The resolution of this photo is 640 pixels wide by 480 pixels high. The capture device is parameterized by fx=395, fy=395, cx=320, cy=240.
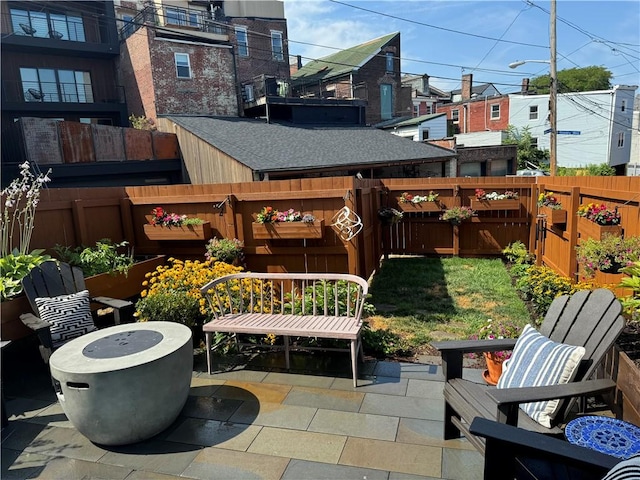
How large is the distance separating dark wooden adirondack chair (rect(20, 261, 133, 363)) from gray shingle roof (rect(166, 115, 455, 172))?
721 centimetres

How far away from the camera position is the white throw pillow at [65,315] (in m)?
3.81

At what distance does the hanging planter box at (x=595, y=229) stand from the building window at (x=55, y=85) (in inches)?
845

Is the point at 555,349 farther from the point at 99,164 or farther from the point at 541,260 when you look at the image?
the point at 99,164

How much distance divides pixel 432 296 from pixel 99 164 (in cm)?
1216

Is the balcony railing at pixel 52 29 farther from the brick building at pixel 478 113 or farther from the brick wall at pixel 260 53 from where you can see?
the brick building at pixel 478 113

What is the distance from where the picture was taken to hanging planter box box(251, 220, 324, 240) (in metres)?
5.30

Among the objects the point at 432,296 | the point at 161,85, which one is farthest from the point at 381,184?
the point at 161,85

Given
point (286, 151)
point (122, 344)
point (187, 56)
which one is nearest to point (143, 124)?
point (187, 56)

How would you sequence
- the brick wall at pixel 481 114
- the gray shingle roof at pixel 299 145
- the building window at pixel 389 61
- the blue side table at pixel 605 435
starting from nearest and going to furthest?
the blue side table at pixel 605 435, the gray shingle roof at pixel 299 145, the building window at pixel 389 61, the brick wall at pixel 481 114

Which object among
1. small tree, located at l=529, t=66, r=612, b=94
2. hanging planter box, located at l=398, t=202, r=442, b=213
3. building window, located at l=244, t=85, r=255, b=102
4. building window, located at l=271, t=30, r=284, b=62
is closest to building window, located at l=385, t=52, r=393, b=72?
building window, located at l=271, t=30, r=284, b=62

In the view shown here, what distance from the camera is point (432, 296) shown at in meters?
6.33

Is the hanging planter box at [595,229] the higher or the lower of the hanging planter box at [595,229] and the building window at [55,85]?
the lower

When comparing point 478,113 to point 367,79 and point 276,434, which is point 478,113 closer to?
point 367,79

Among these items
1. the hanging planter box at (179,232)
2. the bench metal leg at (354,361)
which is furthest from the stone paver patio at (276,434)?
the hanging planter box at (179,232)
